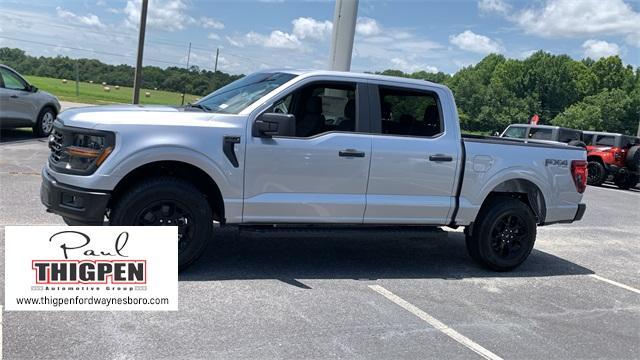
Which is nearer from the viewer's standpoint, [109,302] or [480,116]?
[109,302]

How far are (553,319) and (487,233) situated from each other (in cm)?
138

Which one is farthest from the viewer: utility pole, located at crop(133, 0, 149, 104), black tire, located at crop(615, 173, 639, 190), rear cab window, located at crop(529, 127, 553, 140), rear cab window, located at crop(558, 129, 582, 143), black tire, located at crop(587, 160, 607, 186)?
rear cab window, located at crop(529, 127, 553, 140)

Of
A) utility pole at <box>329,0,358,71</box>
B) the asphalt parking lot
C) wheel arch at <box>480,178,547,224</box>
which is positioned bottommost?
the asphalt parking lot

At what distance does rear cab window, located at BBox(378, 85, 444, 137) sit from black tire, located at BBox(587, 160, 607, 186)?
1435cm

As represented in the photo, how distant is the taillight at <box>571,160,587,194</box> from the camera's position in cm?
654

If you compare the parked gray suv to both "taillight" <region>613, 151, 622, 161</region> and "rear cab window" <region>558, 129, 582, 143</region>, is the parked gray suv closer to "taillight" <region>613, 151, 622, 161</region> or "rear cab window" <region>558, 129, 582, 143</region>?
"rear cab window" <region>558, 129, 582, 143</region>

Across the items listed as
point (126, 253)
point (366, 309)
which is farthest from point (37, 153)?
point (366, 309)

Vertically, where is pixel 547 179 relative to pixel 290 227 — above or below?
above

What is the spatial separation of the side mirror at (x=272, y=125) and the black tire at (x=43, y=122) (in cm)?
1082

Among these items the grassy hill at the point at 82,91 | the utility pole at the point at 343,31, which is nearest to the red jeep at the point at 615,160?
the utility pole at the point at 343,31

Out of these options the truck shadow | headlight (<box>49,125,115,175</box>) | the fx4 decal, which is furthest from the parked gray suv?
the fx4 decal

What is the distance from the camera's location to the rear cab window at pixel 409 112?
230 inches

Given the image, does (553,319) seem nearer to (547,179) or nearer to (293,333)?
(547,179)

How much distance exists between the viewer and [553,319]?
5031 millimetres
